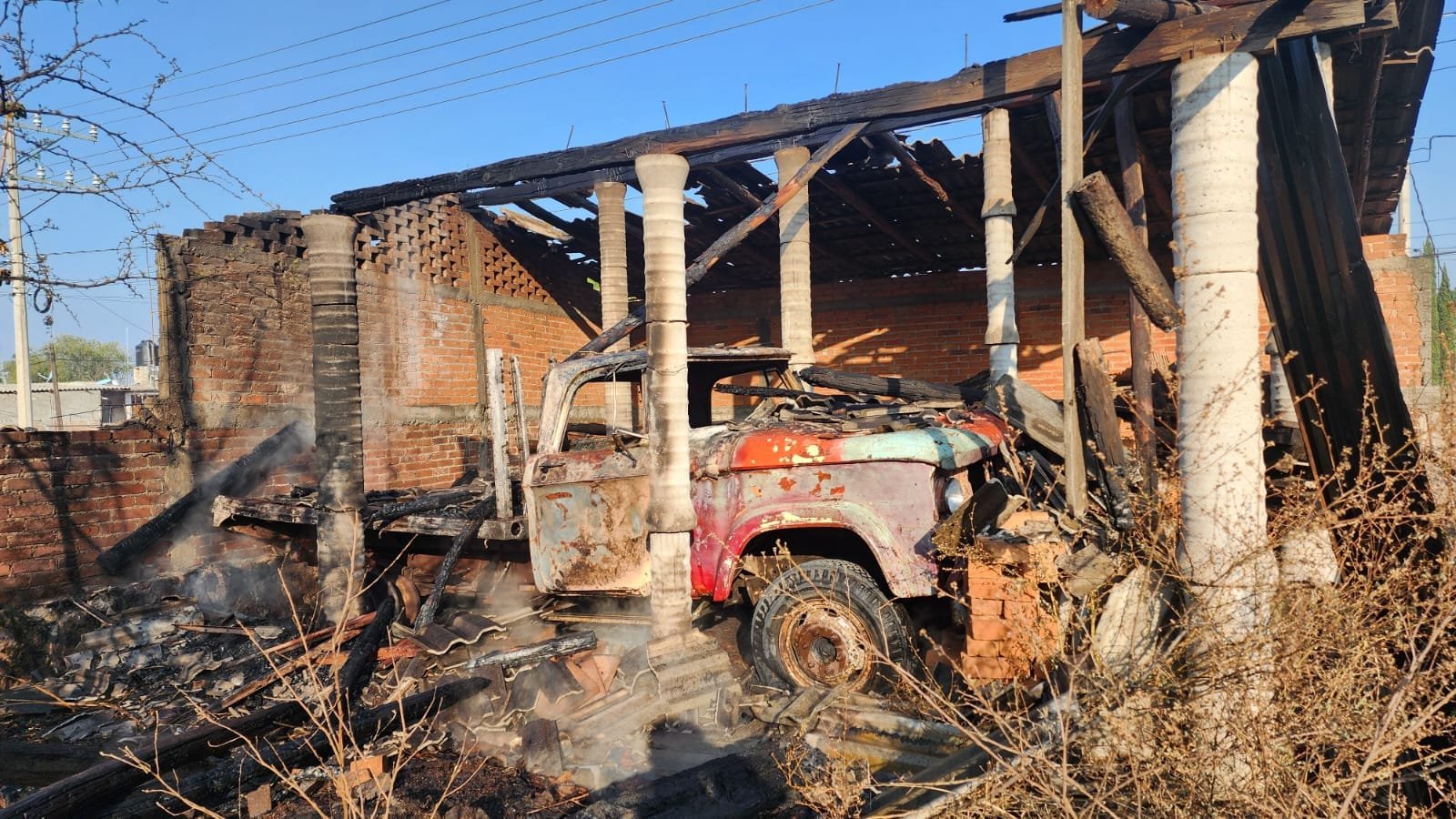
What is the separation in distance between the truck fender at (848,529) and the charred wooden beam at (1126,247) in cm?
157

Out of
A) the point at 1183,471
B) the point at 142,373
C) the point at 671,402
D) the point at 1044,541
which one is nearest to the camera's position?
the point at 1183,471

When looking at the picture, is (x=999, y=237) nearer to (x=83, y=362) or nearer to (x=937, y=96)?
(x=937, y=96)

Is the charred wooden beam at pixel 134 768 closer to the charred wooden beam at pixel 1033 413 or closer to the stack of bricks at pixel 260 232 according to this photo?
the charred wooden beam at pixel 1033 413

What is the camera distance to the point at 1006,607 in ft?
12.6

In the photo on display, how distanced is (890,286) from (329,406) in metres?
8.81

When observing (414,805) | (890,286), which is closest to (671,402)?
(414,805)

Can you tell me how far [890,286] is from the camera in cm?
1248

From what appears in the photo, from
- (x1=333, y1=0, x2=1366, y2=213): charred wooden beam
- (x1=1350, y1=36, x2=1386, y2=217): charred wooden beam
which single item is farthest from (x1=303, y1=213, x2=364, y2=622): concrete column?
(x1=1350, y1=36, x2=1386, y2=217): charred wooden beam

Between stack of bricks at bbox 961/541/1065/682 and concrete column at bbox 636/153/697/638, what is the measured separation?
163 centimetres

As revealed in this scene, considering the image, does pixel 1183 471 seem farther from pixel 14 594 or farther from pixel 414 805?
pixel 14 594

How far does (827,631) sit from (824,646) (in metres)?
0.12

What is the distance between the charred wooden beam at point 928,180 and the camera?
26.3 ft

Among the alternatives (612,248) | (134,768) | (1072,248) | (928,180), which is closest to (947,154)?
(928,180)

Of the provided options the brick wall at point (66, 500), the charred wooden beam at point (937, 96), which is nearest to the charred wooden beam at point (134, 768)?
the brick wall at point (66, 500)
